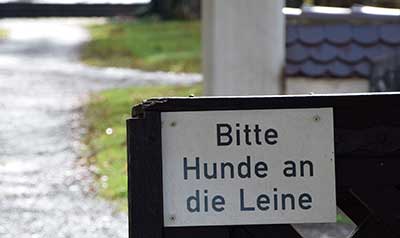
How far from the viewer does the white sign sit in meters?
3.94

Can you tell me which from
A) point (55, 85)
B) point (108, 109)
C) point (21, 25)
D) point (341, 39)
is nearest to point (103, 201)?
point (341, 39)

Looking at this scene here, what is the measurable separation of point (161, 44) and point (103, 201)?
16718 millimetres

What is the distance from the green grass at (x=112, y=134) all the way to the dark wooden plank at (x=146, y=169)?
15.1ft

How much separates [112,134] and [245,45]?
156 inches

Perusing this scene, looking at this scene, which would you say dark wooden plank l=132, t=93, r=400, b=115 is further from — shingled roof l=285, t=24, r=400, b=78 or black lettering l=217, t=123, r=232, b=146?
shingled roof l=285, t=24, r=400, b=78

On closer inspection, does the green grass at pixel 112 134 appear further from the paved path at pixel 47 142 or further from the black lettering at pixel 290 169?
the black lettering at pixel 290 169

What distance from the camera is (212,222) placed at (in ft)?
13.0

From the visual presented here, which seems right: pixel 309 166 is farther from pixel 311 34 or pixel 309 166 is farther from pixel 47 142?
pixel 47 142

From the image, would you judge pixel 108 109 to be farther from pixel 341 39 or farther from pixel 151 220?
pixel 151 220

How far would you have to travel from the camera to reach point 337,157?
3.98m

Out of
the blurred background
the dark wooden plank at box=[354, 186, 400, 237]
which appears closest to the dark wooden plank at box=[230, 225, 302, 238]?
the dark wooden plank at box=[354, 186, 400, 237]

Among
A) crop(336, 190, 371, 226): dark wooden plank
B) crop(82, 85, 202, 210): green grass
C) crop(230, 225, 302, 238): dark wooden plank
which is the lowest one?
crop(82, 85, 202, 210): green grass

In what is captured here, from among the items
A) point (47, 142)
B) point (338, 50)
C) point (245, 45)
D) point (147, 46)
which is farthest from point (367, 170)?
point (147, 46)

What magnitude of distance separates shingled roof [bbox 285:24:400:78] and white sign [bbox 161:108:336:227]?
17.7 feet
